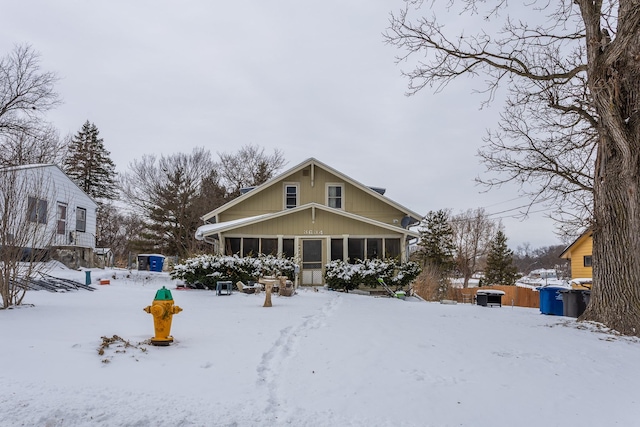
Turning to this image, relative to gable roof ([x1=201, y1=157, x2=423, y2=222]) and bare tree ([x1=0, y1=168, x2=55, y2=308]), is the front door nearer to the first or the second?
gable roof ([x1=201, y1=157, x2=423, y2=222])

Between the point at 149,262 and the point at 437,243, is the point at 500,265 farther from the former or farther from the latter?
the point at 149,262

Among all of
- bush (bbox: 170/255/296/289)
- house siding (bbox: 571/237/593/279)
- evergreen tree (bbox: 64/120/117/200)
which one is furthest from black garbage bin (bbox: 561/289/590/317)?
evergreen tree (bbox: 64/120/117/200)

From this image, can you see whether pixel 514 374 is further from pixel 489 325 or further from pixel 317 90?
pixel 317 90

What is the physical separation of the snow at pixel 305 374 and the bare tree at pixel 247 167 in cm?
3112

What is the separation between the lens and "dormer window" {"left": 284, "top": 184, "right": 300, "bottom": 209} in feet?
68.3

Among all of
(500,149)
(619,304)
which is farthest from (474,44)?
(619,304)

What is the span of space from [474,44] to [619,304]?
6292 mm

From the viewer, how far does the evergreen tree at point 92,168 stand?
1549 inches

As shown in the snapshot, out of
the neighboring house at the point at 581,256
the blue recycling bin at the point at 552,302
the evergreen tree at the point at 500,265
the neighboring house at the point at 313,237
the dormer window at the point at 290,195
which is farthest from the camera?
the evergreen tree at the point at 500,265

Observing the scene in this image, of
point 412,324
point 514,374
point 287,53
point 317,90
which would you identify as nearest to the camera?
point 514,374

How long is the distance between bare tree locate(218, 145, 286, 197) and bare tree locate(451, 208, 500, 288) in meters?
21.8

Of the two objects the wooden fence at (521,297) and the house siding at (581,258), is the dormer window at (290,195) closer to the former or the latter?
the wooden fence at (521,297)

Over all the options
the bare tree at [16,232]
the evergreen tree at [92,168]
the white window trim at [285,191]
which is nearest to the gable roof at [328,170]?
the white window trim at [285,191]

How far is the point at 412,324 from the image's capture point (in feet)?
26.1
